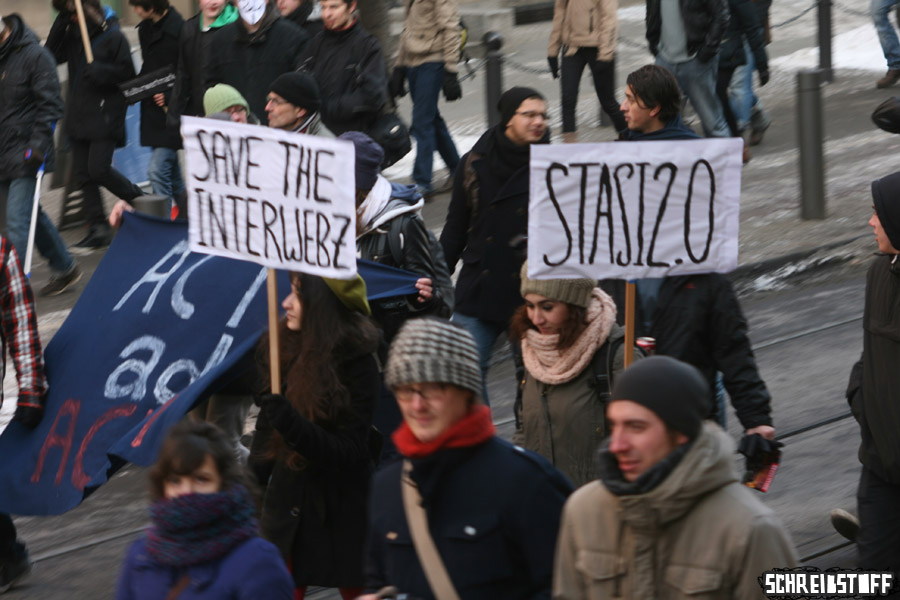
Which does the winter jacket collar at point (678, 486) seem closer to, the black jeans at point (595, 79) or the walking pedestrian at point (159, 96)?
the walking pedestrian at point (159, 96)

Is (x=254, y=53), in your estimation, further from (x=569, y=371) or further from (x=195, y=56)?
(x=569, y=371)

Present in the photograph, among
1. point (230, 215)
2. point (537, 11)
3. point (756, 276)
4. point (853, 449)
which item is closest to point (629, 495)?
point (230, 215)

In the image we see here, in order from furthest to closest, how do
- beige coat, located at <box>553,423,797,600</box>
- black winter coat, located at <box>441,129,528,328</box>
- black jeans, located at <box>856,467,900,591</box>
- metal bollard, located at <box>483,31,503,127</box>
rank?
1. metal bollard, located at <box>483,31,503,127</box>
2. black winter coat, located at <box>441,129,528,328</box>
3. black jeans, located at <box>856,467,900,591</box>
4. beige coat, located at <box>553,423,797,600</box>

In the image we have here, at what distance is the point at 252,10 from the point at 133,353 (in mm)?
4191

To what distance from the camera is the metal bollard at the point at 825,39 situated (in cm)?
1545

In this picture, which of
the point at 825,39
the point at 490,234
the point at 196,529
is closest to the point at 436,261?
the point at 490,234

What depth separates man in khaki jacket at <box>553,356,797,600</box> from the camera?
3.17 metres

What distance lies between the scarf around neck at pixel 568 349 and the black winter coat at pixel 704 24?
23.1ft

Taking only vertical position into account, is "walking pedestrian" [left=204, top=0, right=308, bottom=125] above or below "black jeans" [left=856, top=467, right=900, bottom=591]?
above

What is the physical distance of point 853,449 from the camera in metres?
7.16

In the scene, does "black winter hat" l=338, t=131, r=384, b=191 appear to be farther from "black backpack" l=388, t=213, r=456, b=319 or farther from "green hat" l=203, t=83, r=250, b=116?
"green hat" l=203, t=83, r=250, b=116

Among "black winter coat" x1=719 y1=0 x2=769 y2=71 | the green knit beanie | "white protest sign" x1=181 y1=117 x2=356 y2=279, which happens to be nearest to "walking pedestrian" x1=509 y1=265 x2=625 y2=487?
the green knit beanie

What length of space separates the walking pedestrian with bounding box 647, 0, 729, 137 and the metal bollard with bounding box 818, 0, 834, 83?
4.06 meters

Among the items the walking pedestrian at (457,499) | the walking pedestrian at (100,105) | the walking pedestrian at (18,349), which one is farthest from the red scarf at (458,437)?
the walking pedestrian at (100,105)
